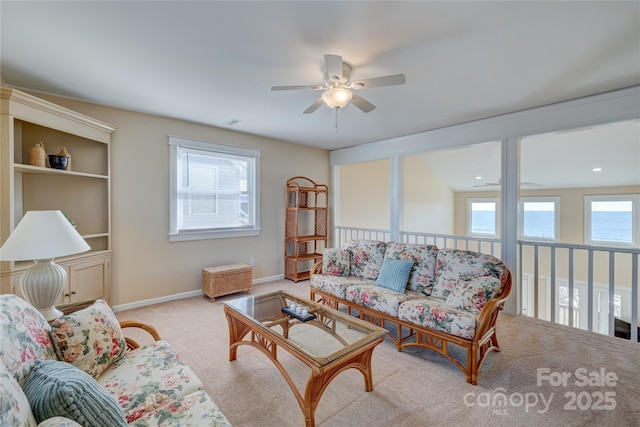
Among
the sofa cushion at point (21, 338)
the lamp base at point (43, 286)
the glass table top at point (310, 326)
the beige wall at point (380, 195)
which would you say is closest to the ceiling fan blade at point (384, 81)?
the glass table top at point (310, 326)

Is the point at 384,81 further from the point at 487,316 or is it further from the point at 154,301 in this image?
the point at 154,301

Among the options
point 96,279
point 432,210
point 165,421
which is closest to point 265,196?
point 96,279

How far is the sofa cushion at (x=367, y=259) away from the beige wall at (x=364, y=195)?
2218 mm

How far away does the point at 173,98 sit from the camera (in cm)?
304

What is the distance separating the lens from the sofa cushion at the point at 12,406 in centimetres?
77

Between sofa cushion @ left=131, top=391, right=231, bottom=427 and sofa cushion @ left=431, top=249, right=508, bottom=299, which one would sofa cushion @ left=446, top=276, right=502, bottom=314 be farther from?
sofa cushion @ left=131, top=391, right=231, bottom=427

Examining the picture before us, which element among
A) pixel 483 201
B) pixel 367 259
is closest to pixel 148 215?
pixel 367 259

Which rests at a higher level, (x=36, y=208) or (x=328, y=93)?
(x=328, y=93)

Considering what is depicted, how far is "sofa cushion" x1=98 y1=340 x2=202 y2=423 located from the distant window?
773 centimetres

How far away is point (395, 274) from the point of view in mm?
3023

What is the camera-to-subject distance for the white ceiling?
1.68m

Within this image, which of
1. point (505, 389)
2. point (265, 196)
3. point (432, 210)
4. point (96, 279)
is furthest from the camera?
point (432, 210)

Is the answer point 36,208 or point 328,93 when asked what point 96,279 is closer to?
point 36,208

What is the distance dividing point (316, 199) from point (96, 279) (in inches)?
139
